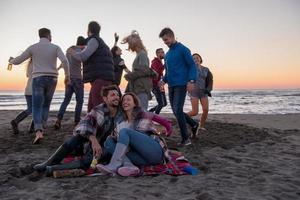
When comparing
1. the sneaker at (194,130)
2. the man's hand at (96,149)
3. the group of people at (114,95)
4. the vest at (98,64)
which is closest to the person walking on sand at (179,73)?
the group of people at (114,95)

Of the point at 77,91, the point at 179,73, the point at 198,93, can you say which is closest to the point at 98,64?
the point at 179,73

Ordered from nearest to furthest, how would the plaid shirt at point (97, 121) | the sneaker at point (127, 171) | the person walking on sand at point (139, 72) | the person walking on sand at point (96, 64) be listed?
the sneaker at point (127, 171) < the plaid shirt at point (97, 121) < the person walking on sand at point (96, 64) < the person walking on sand at point (139, 72)

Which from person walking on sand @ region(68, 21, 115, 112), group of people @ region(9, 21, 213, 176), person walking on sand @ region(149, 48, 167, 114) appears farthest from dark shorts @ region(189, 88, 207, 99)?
person walking on sand @ region(68, 21, 115, 112)

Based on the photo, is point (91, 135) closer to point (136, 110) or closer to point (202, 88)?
point (136, 110)

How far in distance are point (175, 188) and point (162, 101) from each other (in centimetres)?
495

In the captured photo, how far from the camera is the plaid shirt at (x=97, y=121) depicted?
13.9 feet

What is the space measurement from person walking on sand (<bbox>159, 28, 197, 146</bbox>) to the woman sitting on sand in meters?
1.44

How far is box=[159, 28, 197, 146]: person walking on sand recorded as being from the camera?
18.9 ft

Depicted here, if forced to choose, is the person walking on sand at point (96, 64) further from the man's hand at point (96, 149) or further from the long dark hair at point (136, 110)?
the man's hand at point (96, 149)

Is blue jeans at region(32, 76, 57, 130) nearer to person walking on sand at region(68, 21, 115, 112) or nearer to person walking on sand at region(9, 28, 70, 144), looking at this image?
person walking on sand at region(9, 28, 70, 144)

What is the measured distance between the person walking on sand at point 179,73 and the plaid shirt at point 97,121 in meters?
1.57

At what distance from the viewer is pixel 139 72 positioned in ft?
20.7

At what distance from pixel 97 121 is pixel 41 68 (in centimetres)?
231

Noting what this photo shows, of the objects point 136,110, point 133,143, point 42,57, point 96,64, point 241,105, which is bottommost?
point 241,105
